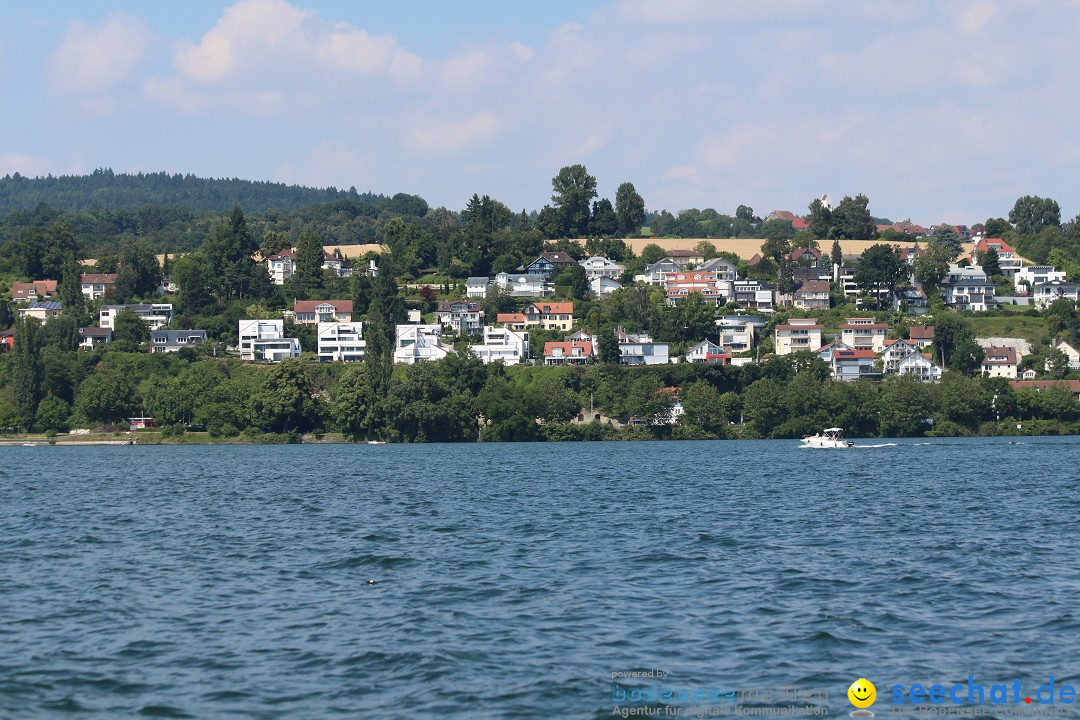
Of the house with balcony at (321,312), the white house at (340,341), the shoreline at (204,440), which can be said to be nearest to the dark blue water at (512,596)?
the shoreline at (204,440)

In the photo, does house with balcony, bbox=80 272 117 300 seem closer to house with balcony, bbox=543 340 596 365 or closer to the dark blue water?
house with balcony, bbox=543 340 596 365

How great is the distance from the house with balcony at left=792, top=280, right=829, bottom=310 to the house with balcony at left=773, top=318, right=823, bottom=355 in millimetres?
17051

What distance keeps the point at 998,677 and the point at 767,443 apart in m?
83.9

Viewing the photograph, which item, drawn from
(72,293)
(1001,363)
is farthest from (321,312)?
(1001,363)

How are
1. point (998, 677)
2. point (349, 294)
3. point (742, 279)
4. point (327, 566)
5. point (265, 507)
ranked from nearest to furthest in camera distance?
point (998, 677) → point (327, 566) → point (265, 507) → point (349, 294) → point (742, 279)

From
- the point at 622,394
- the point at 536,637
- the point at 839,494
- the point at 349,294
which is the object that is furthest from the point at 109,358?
the point at 536,637

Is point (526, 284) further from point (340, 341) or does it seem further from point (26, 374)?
point (26, 374)

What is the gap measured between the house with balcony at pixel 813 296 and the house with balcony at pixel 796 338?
55.9ft

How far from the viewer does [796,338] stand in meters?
138

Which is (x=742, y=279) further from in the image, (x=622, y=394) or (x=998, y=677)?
(x=998, y=677)

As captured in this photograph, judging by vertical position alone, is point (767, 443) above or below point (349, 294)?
below

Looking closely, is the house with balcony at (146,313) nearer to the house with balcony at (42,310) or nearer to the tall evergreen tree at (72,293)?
the tall evergreen tree at (72,293)

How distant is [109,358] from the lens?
418 feet

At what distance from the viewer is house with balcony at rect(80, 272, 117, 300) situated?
15975 cm
